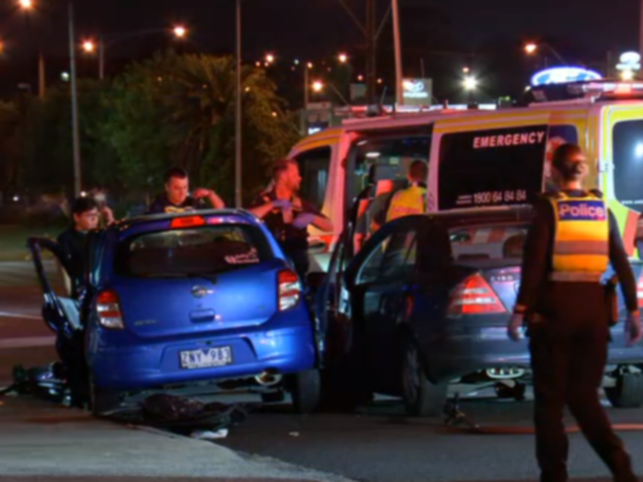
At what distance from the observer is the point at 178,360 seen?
10.0 m

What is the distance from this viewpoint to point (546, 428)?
6633 mm

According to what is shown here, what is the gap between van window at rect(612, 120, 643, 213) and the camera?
12617mm

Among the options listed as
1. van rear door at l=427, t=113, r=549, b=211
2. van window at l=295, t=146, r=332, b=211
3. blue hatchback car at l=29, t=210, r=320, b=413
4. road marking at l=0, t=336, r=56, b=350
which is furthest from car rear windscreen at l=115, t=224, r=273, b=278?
road marking at l=0, t=336, r=56, b=350

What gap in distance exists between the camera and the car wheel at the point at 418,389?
32.5 ft

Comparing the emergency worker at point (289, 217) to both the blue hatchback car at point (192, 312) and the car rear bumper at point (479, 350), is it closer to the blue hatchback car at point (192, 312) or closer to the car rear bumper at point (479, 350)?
the blue hatchback car at point (192, 312)

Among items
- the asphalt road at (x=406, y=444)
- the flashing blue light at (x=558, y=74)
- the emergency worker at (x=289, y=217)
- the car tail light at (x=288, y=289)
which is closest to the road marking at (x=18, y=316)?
the flashing blue light at (x=558, y=74)

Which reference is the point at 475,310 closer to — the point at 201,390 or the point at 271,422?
the point at 271,422

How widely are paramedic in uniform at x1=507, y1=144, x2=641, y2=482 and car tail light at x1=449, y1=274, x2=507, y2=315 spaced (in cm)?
274

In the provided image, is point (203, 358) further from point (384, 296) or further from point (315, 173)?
point (315, 173)

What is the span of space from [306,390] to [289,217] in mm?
2385

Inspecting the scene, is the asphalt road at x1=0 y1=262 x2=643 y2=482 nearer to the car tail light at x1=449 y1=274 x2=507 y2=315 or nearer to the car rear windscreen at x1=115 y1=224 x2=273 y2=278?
the car tail light at x1=449 y1=274 x2=507 y2=315

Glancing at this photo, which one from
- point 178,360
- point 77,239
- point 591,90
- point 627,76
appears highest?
point 627,76

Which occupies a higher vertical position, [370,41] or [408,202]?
[370,41]

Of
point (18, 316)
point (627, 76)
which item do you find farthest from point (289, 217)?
point (18, 316)
